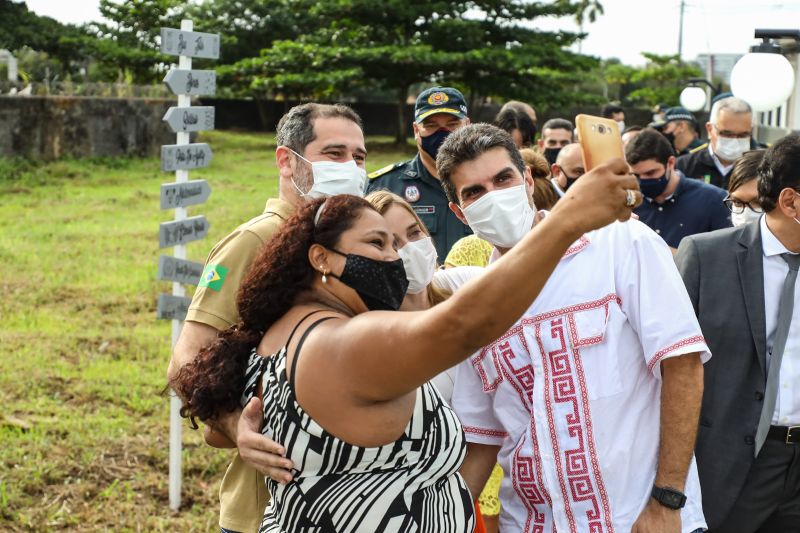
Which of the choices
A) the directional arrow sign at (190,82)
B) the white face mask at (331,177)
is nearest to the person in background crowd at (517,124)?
the directional arrow sign at (190,82)

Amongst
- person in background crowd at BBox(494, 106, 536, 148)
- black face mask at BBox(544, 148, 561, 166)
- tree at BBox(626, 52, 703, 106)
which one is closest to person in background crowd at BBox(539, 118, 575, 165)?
black face mask at BBox(544, 148, 561, 166)

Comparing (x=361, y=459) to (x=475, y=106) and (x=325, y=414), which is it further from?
(x=475, y=106)

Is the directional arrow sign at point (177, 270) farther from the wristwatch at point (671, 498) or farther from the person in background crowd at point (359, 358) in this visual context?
the wristwatch at point (671, 498)

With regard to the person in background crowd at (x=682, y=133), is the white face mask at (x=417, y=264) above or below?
below

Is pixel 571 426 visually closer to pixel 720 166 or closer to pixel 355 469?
pixel 355 469

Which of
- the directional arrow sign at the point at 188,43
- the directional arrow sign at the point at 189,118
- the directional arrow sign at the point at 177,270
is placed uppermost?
the directional arrow sign at the point at 188,43

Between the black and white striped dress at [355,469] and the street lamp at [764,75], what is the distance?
18.8ft

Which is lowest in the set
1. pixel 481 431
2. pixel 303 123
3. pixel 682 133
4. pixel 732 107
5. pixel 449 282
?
pixel 481 431

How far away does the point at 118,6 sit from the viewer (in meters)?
29.7

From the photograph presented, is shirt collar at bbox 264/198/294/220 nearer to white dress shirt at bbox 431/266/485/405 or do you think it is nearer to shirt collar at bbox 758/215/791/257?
white dress shirt at bbox 431/266/485/405

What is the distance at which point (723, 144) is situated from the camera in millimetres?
6707

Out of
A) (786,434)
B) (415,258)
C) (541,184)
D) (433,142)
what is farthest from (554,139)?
(415,258)

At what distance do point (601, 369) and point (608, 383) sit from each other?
0.13ft

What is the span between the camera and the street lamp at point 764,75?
693 cm
